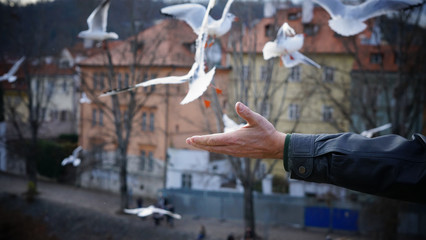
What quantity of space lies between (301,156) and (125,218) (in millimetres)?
Answer: 10037

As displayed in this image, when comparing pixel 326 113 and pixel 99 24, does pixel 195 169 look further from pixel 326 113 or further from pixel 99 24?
pixel 99 24

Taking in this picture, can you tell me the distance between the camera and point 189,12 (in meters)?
3.02

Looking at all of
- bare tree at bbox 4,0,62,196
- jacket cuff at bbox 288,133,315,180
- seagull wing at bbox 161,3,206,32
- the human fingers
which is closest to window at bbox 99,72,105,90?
bare tree at bbox 4,0,62,196

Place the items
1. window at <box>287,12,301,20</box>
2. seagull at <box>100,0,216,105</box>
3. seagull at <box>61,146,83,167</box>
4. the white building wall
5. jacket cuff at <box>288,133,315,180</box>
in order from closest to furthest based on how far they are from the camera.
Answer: jacket cuff at <box>288,133,315,180</box>, seagull at <box>100,0,216,105</box>, seagull at <box>61,146,83,167</box>, window at <box>287,12,301,20</box>, the white building wall

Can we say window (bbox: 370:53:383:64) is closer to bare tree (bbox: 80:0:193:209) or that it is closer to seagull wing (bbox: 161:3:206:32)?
bare tree (bbox: 80:0:193:209)

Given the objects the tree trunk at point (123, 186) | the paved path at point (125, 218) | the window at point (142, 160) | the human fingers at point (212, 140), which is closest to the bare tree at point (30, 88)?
the paved path at point (125, 218)

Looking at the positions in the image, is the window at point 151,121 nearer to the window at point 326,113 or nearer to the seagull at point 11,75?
the window at point 326,113

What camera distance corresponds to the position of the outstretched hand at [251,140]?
1544 mm

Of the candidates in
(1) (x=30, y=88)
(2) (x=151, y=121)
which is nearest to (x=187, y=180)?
(2) (x=151, y=121)

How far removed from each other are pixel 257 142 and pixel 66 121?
54.8ft

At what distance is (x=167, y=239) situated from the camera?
9.49 m

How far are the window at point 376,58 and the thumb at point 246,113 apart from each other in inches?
382

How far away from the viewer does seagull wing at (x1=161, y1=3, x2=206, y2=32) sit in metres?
3.00

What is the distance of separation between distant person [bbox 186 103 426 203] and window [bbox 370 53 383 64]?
965cm
